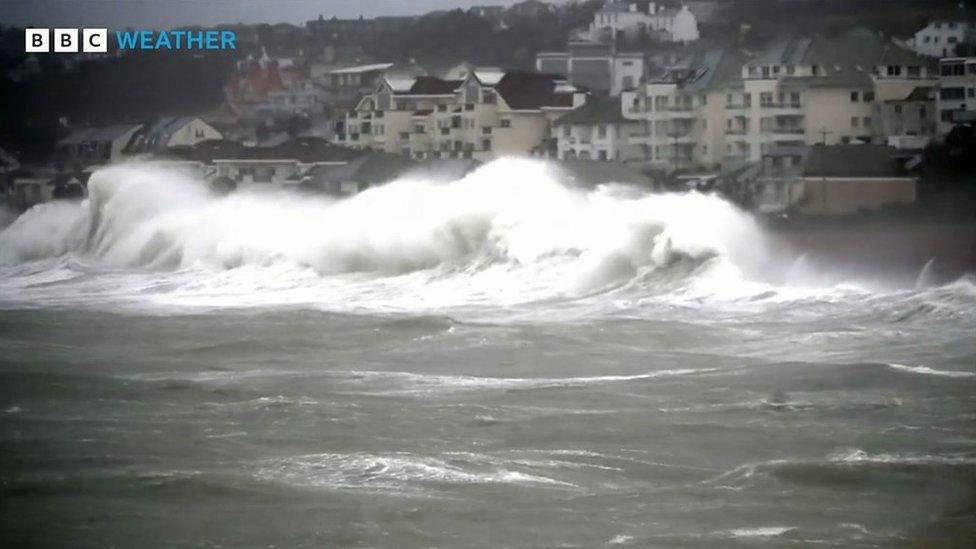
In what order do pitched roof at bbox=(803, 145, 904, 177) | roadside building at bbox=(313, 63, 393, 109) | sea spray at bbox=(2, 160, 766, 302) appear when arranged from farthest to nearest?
roadside building at bbox=(313, 63, 393, 109) → pitched roof at bbox=(803, 145, 904, 177) → sea spray at bbox=(2, 160, 766, 302)

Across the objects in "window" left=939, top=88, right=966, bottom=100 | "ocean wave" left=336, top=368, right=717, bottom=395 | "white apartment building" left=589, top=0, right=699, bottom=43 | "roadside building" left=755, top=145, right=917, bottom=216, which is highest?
"white apartment building" left=589, top=0, right=699, bottom=43

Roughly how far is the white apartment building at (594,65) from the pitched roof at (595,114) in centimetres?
21

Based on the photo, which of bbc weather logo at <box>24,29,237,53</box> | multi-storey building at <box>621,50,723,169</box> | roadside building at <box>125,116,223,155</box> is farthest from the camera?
roadside building at <box>125,116,223,155</box>

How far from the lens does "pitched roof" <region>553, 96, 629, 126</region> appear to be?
1174cm

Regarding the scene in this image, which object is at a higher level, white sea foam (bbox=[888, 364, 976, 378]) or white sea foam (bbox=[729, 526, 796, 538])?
white sea foam (bbox=[888, 364, 976, 378])

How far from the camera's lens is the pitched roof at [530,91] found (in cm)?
1205

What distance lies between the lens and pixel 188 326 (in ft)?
25.9

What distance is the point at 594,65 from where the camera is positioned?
40.6 feet

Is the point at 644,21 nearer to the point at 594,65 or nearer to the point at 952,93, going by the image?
the point at 594,65

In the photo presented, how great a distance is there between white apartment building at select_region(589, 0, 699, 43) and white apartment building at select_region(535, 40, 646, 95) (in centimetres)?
14

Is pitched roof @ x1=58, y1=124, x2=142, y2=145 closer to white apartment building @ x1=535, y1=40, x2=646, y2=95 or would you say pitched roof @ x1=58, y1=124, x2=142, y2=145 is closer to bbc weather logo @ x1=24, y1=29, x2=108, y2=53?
bbc weather logo @ x1=24, y1=29, x2=108, y2=53

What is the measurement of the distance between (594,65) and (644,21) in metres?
0.49

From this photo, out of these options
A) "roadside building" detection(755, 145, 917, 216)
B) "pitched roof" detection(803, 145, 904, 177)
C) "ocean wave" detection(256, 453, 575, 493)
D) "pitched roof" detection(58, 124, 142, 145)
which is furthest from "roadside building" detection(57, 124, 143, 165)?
"ocean wave" detection(256, 453, 575, 493)

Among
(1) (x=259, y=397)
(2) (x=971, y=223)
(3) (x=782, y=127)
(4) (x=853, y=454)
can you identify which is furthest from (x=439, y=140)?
(4) (x=853, y=454)
